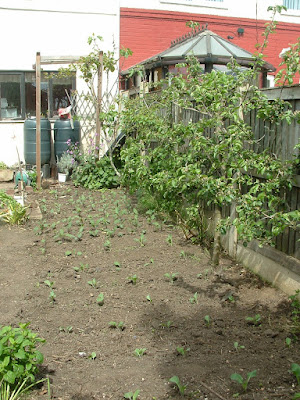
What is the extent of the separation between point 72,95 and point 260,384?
347 inches

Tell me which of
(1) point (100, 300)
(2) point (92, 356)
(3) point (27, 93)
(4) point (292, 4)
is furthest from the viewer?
(4) point (292, 4)

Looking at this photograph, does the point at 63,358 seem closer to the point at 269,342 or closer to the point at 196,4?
the point at 269,342

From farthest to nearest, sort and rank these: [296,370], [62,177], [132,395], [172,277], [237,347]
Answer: [62,177], [172,277], [237,347], [296,370], [132,395]

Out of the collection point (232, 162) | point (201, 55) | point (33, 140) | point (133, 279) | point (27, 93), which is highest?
point (201, 55)

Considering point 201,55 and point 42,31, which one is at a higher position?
point 42,31

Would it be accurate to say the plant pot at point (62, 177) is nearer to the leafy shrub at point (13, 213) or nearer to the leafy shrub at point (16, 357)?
the leafy shrub at point (13, 213)

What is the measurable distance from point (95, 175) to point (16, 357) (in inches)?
273

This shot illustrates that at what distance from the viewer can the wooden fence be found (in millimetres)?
3809

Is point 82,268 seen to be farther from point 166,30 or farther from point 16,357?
point 166,30

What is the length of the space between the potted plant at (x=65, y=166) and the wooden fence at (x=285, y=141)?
599 centimetres

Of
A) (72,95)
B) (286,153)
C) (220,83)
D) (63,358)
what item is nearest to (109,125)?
(72,95)

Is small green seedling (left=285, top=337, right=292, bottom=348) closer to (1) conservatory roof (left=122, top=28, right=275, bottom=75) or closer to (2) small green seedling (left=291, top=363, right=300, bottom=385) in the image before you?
(2) small green seedling (left=291, top=363, right=300, bottom=385)

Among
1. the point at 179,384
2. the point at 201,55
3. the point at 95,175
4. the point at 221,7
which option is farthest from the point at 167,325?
the point at 221,7

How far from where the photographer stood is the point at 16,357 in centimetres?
253
